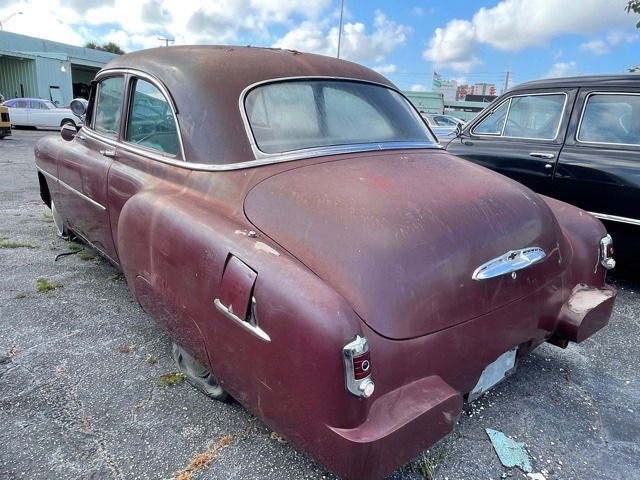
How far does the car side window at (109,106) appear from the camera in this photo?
124 inches

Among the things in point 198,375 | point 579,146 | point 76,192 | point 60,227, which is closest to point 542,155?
point 579,146

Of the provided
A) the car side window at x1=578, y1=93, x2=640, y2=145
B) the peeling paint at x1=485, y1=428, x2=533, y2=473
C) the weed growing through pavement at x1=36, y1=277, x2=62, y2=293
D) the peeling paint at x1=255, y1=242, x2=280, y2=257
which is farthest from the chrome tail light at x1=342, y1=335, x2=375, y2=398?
the car side window at x1=578, y1=93, x2=640, y2=145

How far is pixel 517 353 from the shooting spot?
7.20 ft

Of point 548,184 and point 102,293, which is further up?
point 548,184

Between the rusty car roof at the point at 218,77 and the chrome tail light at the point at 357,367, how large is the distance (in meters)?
1.11

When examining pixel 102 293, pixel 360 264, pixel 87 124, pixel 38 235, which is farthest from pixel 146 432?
pixel 38 235

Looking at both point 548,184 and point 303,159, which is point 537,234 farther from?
point 548,184

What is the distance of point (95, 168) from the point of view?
3.12 meters

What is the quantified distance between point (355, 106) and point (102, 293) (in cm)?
237

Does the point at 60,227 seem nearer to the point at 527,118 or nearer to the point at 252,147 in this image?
the point at 252,147

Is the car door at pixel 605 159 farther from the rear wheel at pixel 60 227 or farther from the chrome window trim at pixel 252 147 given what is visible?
the rear wheel at pixel 60 227

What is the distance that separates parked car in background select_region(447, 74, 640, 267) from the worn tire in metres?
3.38

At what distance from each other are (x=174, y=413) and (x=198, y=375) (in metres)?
0.21

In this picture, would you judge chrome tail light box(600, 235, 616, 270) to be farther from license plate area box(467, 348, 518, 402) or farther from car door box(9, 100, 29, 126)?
car door box(9, 100, 29, 126)
